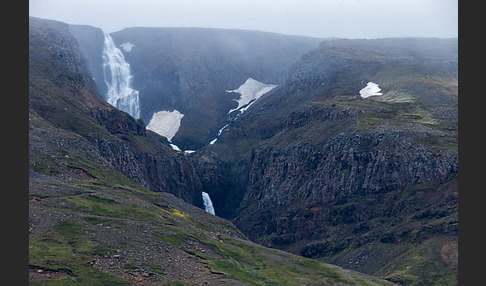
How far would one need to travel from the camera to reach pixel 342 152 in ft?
615

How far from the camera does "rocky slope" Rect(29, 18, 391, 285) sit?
8144 centimetres

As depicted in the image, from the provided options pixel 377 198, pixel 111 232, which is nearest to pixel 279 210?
pixel 377 198

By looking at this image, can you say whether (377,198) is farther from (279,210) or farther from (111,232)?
(111,232)

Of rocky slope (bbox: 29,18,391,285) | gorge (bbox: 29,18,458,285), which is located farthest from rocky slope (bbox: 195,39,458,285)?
rocky slope (bbox: 29,18,391,285)

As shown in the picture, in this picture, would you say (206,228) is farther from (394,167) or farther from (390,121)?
(390,121)

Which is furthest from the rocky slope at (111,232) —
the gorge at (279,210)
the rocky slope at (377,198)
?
the rocky slope at (377,198)

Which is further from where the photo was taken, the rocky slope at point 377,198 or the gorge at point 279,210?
the rocky slope at point 377,198

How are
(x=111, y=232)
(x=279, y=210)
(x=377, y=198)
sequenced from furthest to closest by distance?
(x=279, y=210), (x=377, y=198), (x=111, y=232)

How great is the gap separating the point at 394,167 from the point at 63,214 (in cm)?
10242

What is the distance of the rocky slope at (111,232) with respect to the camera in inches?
3206

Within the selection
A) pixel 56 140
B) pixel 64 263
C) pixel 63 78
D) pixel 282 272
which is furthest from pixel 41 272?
pixel 63 78

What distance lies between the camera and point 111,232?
94500 mm

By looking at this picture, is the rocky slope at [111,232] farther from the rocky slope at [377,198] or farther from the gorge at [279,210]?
the rocky slope at [377,198]

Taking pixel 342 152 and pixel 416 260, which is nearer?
pixel 416 260
